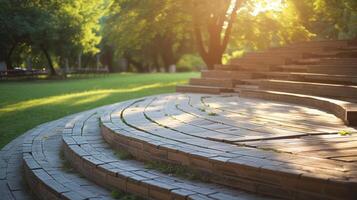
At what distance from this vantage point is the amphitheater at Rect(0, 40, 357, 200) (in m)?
3.15

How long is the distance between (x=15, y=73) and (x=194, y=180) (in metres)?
8.79

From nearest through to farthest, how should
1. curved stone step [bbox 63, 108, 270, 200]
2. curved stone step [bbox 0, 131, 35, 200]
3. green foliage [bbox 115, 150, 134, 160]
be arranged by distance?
curved stone step [bbox 63, 108, 270, 200] < green foliage [bbox 115, 150, 134, 160] < curved stone step [bbox 0, 131, 35, 200]

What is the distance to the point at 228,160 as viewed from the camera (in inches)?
135

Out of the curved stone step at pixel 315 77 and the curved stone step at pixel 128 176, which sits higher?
the curved stone step at pixel 315 77

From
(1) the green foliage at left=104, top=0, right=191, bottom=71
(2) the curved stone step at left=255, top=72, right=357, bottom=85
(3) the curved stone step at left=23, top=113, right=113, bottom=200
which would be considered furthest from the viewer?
(1) the green foliage at left=104, top=0, right=191, bottom=71

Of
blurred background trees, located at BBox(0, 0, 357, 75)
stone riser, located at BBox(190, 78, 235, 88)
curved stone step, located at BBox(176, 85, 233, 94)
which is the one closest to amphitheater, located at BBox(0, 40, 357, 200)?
curved stone step, located at BBox(176, 85, 233, 94)

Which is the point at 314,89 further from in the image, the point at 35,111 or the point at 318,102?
the point at 35,111

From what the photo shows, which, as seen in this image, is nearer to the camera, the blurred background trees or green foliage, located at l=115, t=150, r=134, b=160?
green foliage, located at l=115, t=150, r=134, b=160

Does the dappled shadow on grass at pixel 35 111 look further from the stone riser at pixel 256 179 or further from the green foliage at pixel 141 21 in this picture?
the green foliage at pixel 141 21

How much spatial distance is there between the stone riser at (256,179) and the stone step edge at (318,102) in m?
2.49

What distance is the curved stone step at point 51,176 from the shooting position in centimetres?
397

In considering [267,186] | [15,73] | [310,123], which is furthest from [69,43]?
[267,186]

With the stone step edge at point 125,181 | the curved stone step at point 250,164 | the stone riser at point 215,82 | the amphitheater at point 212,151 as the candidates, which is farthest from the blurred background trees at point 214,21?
→ the curved stone step at point 250,164

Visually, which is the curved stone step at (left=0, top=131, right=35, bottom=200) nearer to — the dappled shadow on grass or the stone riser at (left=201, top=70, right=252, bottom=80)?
the dappled shadow on grass
